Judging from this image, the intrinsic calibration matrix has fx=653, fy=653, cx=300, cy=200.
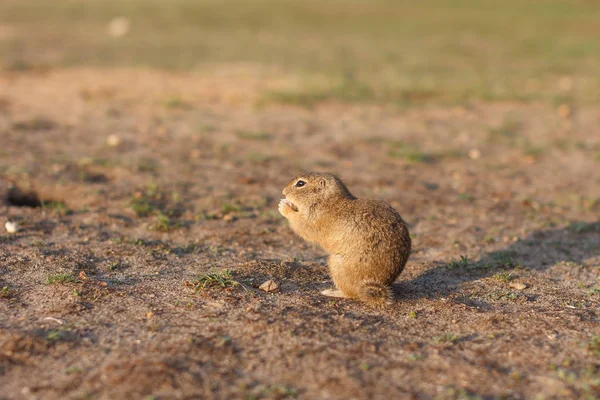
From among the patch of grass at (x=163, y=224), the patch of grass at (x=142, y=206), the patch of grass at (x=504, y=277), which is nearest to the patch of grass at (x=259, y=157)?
the patch of grass at (x=142, y=206)

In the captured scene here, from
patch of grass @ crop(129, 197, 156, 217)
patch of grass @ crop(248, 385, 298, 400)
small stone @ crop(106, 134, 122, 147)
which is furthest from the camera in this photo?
small stone @ crop(106, 134, 122, 147)

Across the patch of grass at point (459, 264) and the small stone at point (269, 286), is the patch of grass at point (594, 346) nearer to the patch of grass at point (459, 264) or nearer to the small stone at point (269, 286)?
the patch of grass at point (459, 264)

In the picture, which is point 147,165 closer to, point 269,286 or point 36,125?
point 36,125

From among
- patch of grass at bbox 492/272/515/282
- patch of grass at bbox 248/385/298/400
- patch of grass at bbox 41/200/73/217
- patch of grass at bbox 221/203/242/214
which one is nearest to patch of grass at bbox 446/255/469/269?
patch of grass at bbox 492/272/515/282

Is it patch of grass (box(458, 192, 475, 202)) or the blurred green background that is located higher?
the blurred green background

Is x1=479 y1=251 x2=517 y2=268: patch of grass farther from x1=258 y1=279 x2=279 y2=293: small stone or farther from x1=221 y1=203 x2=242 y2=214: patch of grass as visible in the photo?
x1=221 y1=203 x2=242 y2=214: patch of grass

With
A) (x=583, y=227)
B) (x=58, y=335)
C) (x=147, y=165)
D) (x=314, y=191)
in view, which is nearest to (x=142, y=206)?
(x=147, y=165)
